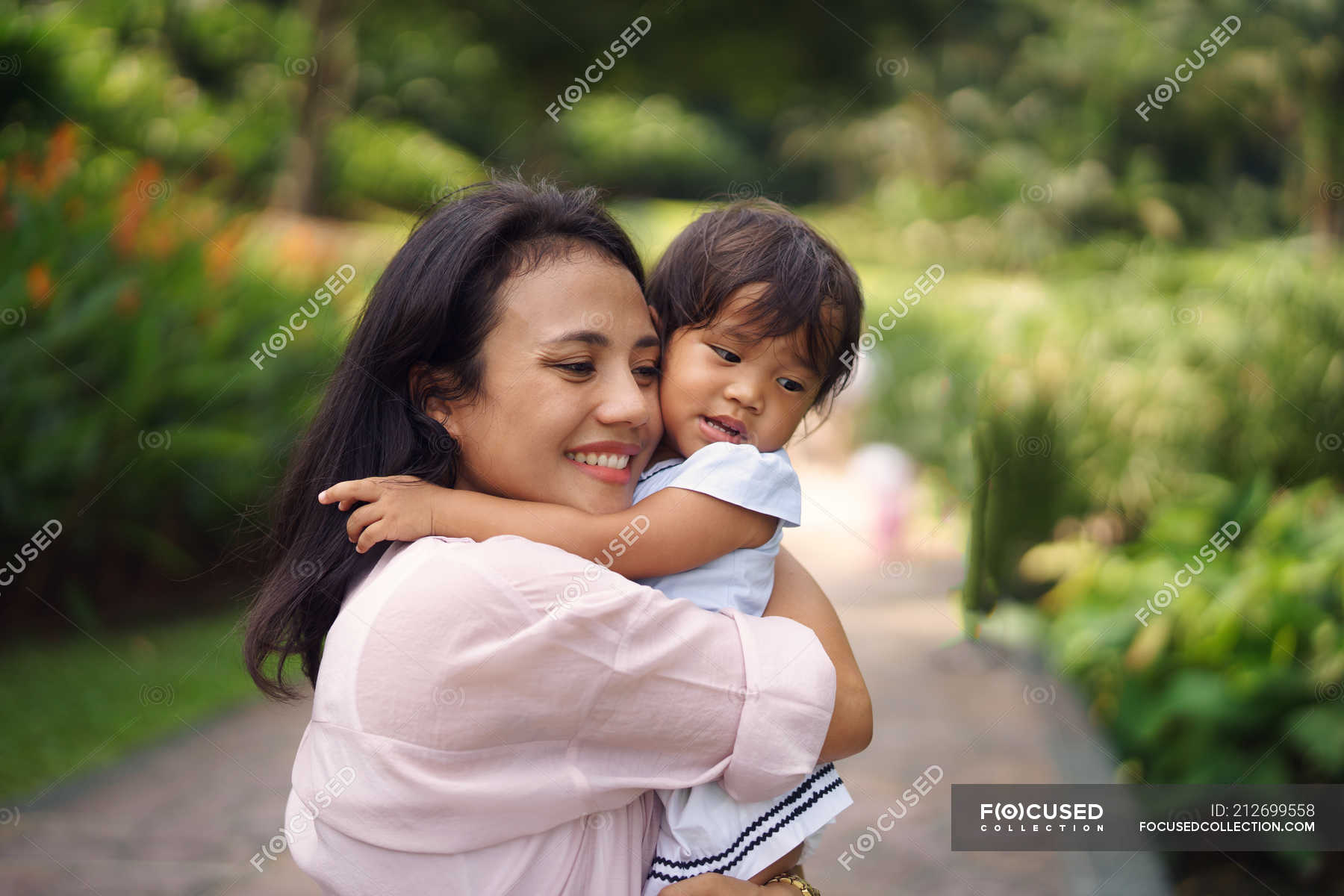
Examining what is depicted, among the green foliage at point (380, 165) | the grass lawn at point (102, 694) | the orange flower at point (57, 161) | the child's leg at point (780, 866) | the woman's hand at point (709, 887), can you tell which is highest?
the woman's hand at point (709, 887)

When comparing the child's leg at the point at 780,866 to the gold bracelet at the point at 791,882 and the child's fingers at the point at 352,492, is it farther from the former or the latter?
the child's fingers at the point at 352,492

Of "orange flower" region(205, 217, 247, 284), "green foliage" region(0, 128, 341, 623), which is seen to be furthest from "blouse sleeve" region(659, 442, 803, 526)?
"orange flower" region(205, 217, 247, 284)

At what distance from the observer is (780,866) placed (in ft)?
5.09

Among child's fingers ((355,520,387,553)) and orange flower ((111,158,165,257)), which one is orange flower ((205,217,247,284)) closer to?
orange flower ((111,158,165,257))

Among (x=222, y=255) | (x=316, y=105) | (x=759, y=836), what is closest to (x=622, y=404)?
(x=759, y=836)

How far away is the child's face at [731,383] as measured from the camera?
1853 mm

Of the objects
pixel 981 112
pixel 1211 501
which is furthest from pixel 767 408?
pixel 981 112

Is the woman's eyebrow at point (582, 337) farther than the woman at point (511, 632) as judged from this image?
Yes

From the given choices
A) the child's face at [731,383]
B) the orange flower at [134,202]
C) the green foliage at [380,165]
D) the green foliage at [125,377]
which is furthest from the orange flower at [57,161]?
the green foliage at [380,165]

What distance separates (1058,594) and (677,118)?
2585 cm

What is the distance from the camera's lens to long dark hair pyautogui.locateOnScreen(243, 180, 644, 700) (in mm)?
1602

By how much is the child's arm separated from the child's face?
23cm

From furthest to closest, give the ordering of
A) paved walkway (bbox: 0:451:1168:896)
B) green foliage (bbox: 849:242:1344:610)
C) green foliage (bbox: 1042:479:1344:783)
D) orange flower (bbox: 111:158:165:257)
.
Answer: orange flower (bbox: 111:158:165:257), green foliage (bbox: 849:242:1344:610), green foliage (bbox: 1042:479:1344:783), paved walkway (bbox: 0:451:1168:896)

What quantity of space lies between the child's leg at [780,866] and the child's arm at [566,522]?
414mm
